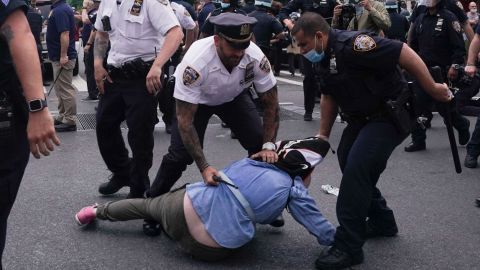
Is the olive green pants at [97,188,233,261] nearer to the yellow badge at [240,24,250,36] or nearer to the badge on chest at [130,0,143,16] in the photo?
the yellow badge at [240,24,250,36]

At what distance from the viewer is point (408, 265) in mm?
3822

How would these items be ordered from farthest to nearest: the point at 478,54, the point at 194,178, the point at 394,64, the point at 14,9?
the point at 478,54 → the point at 194,178 → the point at 394,64 → the point at 14,9

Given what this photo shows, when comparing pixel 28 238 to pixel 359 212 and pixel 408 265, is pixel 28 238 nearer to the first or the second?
pixel 359 212

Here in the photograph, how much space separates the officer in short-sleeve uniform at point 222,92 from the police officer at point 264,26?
4.78 metres

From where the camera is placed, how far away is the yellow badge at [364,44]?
357cm

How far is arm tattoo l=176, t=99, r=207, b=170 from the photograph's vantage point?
395cm

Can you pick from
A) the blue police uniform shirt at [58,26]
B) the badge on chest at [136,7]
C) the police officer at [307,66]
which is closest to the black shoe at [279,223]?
the badge on chest at [136,7]

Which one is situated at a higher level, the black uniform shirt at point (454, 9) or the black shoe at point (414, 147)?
the black uniform shirt at point (454, 9)

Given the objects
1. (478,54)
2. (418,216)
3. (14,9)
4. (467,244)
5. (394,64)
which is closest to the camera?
(14,9)

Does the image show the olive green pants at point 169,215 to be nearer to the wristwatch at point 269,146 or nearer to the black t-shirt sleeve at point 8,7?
the wristwatch at point 269,146

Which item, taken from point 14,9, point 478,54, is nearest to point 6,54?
point 14,9

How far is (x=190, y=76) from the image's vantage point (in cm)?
391

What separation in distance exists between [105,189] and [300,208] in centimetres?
200

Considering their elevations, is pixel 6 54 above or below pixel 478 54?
above
